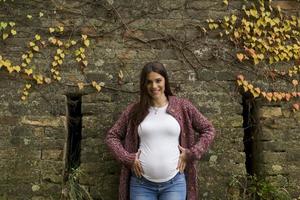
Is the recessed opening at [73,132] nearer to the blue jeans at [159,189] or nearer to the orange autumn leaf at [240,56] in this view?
the blue jeans at [159,189]

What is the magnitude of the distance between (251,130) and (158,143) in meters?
1.65

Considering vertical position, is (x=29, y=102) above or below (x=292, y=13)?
below

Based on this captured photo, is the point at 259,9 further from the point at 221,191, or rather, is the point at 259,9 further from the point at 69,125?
the point at 69,125

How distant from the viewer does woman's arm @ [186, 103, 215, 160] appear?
4023mm

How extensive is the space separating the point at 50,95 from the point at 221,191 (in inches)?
80.1

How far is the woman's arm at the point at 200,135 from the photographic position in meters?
4.02

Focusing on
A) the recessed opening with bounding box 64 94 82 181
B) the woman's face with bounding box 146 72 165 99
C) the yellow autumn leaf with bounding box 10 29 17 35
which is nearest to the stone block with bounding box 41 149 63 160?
the recessed opening with bounding box 64 94 82 181

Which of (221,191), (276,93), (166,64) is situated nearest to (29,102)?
(166,64)

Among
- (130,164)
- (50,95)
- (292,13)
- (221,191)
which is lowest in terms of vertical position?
(221,191)

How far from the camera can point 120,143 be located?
4.19 metres

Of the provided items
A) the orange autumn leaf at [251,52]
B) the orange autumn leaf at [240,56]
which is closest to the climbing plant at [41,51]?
the orange autumn leaf at [240,56]

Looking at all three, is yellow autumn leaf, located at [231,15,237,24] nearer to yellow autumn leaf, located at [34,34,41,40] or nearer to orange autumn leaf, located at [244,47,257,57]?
orange autumn leaf, located at [244,47,257,57]

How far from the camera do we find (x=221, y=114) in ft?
16.4

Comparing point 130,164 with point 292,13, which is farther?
point 292,13
